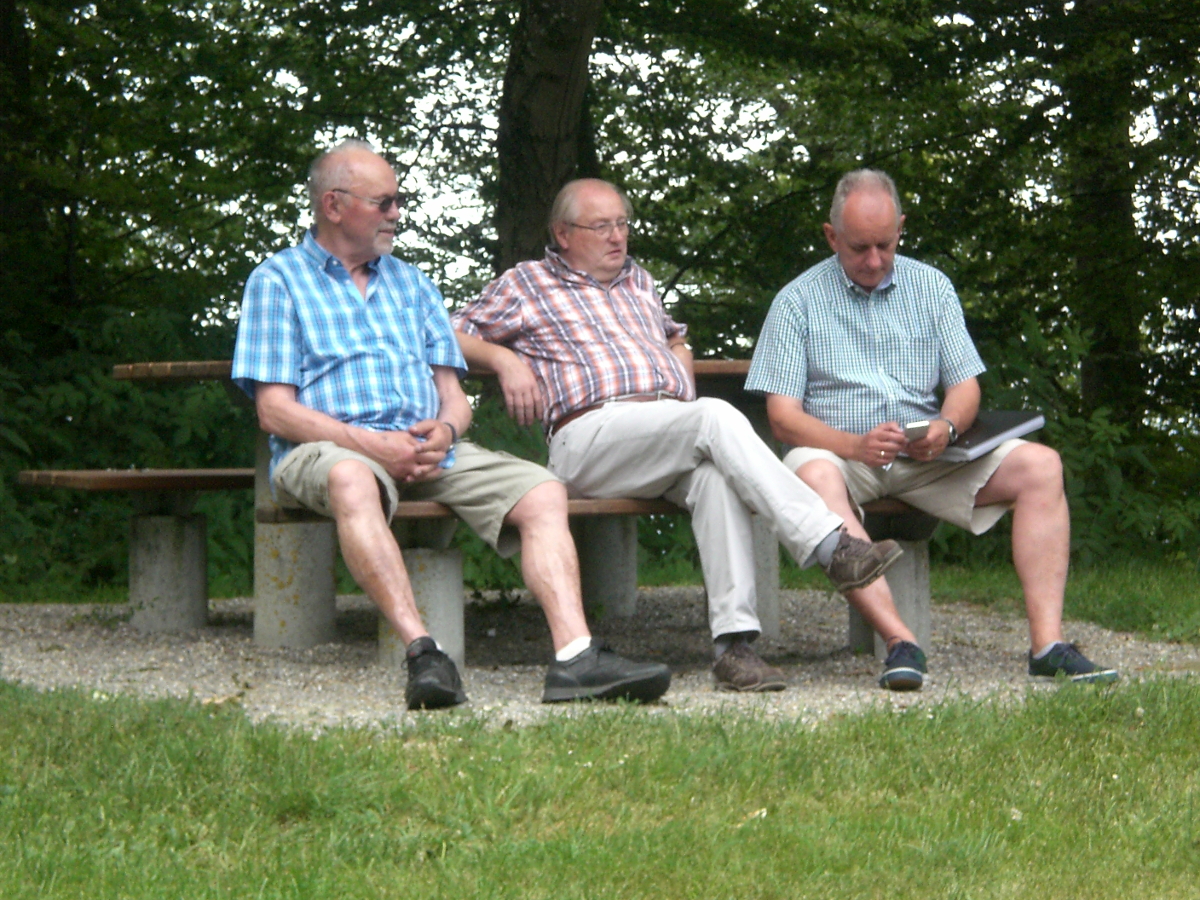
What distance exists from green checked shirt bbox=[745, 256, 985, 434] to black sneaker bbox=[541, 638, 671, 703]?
49.9 inches

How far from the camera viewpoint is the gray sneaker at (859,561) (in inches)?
177

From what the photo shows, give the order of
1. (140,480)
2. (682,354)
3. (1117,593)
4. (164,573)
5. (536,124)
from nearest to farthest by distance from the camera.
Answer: (682,354) → (140,480) → (164,573) → (1117,593) → (536,124)

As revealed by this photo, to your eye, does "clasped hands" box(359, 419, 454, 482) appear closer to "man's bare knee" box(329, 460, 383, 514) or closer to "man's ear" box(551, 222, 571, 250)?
"man's bare knee" box(329, 460, 383, 514)

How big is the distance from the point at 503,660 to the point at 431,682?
57.7 inches

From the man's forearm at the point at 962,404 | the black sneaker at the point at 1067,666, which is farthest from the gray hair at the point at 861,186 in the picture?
the black sneaker at the point at 1067,666

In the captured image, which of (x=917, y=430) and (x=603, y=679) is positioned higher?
(x=917, y=430)

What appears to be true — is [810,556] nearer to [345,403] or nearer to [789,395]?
[789,395]

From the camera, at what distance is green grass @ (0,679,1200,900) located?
9.30ft

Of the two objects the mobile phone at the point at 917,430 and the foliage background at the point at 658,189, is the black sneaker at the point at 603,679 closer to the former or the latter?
the mobile phone at the point at 917,430

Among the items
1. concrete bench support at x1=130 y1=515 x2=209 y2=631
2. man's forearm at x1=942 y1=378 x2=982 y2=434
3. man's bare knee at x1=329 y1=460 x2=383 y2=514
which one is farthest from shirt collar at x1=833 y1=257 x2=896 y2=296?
concrete bench support at x1=130 y1=515 x2=209 y2=631

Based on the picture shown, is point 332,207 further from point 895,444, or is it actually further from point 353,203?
point 895,444

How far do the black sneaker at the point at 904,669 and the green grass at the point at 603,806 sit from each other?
0.62 m

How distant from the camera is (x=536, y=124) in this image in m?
8.73

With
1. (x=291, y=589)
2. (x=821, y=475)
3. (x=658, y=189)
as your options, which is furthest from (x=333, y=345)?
(x=658, y=189)
